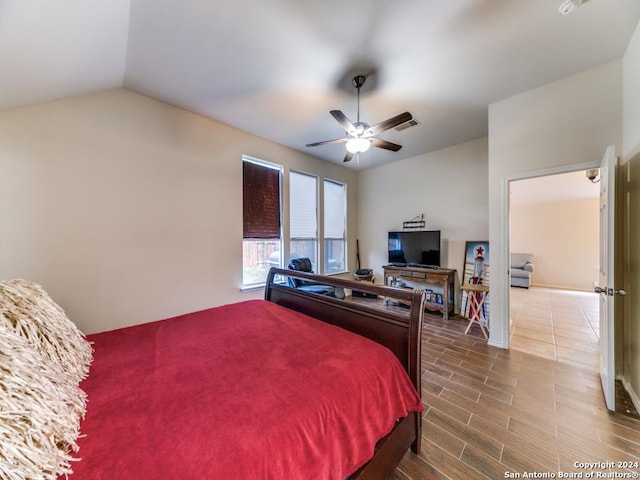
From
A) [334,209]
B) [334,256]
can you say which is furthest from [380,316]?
[334,209]

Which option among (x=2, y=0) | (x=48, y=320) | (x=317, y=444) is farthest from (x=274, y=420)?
(x=2, y=0)

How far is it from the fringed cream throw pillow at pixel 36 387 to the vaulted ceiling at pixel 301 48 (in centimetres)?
167

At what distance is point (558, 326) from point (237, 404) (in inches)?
182

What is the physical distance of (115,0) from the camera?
155cm

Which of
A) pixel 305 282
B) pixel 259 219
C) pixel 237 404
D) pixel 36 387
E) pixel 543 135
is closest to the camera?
pixel 36 387

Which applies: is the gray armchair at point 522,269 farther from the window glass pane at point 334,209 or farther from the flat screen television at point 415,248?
the window glass pane at point 334,209

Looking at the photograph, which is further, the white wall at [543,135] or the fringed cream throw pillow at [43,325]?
the white wall at [543,135]

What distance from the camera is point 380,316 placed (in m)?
1.60

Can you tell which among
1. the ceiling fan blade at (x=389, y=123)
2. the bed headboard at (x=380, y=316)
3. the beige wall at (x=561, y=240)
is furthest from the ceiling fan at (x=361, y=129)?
the beige wall at (x=561, y=240)

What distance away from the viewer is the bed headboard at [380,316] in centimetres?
139

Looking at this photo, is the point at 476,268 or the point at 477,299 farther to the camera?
the point at 476,268

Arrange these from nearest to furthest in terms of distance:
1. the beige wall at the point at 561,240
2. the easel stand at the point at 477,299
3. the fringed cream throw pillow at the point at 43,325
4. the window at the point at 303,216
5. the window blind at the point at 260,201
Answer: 1. the fringed cream throw pillow at the point at 43,325
2. the easel stand at the point at 477,299
3. the window blind at the point at 260,201
4. the window at the point at 303,216
5. the beige wall at the point at 561,240

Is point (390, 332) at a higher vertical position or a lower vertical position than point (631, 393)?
higher

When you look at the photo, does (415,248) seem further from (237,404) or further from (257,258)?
(237,404)
